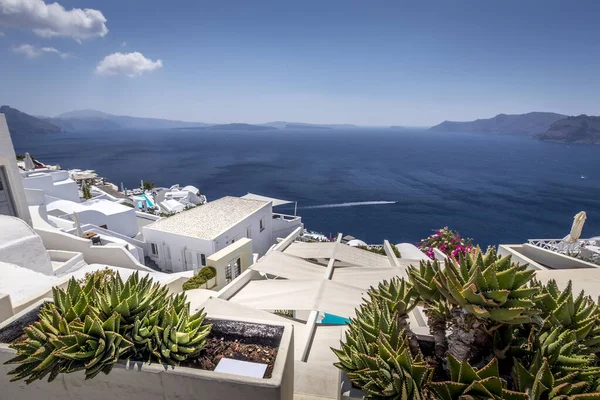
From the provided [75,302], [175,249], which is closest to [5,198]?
[175,249]

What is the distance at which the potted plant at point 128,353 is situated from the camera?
12.7 ft

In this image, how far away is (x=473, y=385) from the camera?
3318 mm

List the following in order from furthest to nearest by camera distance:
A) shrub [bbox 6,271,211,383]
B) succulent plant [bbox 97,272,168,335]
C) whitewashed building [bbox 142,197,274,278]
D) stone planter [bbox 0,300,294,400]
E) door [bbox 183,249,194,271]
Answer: door [bbox 183,249,194,271] < whitewashed building [bbox 142,197,274,278] < succulent plant [bbox 97,272,168,335] < shrub [bbox 6,271,211,383] < stone planter [bbox 0,300,294,400]

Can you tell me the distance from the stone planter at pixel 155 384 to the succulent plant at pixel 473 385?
191cm

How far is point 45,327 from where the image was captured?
14.1 feet

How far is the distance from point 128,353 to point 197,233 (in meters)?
14.4

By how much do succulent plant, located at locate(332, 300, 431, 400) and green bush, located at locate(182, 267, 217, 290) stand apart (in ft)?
28.8

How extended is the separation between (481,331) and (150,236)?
61.7 ft

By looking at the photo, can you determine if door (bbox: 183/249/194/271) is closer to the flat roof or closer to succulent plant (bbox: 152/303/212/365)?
the flat roof

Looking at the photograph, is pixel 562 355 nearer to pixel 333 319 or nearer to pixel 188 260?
pixel 333 319

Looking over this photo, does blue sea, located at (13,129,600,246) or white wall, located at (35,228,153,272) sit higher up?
white wall, located at (35,228,153,272)

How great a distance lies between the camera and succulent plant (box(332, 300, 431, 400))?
3.61 metres

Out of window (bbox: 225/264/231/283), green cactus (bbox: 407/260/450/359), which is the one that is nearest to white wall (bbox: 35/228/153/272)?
window (bbox: 225/264/231/283)

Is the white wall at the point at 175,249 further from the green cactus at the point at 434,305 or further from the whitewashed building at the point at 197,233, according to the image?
the green cactus at the point at 434,305
